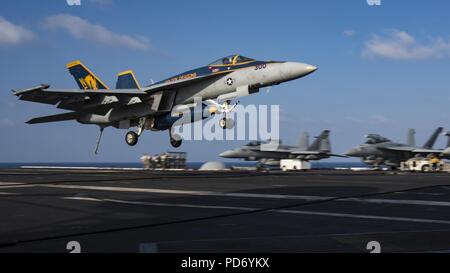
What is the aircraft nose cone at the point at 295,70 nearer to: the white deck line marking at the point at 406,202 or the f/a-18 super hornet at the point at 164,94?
the f/a-18 super hornet at the point at 164,94

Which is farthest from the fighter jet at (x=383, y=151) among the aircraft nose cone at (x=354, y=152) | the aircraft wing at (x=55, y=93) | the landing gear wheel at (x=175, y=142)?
the aircraft wing at (x=55, y=93)

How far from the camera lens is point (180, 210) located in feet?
41.7

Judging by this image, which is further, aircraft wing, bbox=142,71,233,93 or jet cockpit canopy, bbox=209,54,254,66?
aircraft wing, bbox=142,71,233,93

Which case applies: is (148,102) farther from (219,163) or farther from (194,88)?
(219,163)

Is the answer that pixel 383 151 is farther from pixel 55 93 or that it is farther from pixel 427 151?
pixel 55 93

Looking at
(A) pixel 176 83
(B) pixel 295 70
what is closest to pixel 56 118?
(A) pixel 176 83

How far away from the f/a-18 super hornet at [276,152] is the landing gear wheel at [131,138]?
93.5ft

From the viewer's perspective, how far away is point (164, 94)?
3192 centimetres

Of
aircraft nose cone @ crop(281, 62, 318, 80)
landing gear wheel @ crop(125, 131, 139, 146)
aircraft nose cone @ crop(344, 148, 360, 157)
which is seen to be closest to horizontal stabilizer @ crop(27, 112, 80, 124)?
landing gear wheel @ crop(125, 131, 139, 146)

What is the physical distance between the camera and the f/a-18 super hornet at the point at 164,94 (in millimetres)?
27625

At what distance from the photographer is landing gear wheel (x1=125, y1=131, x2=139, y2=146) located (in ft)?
113

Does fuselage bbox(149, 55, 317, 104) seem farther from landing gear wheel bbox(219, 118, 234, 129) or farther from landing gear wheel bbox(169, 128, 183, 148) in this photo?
landing gear wheel bbox(169, 128, 183, 148)
